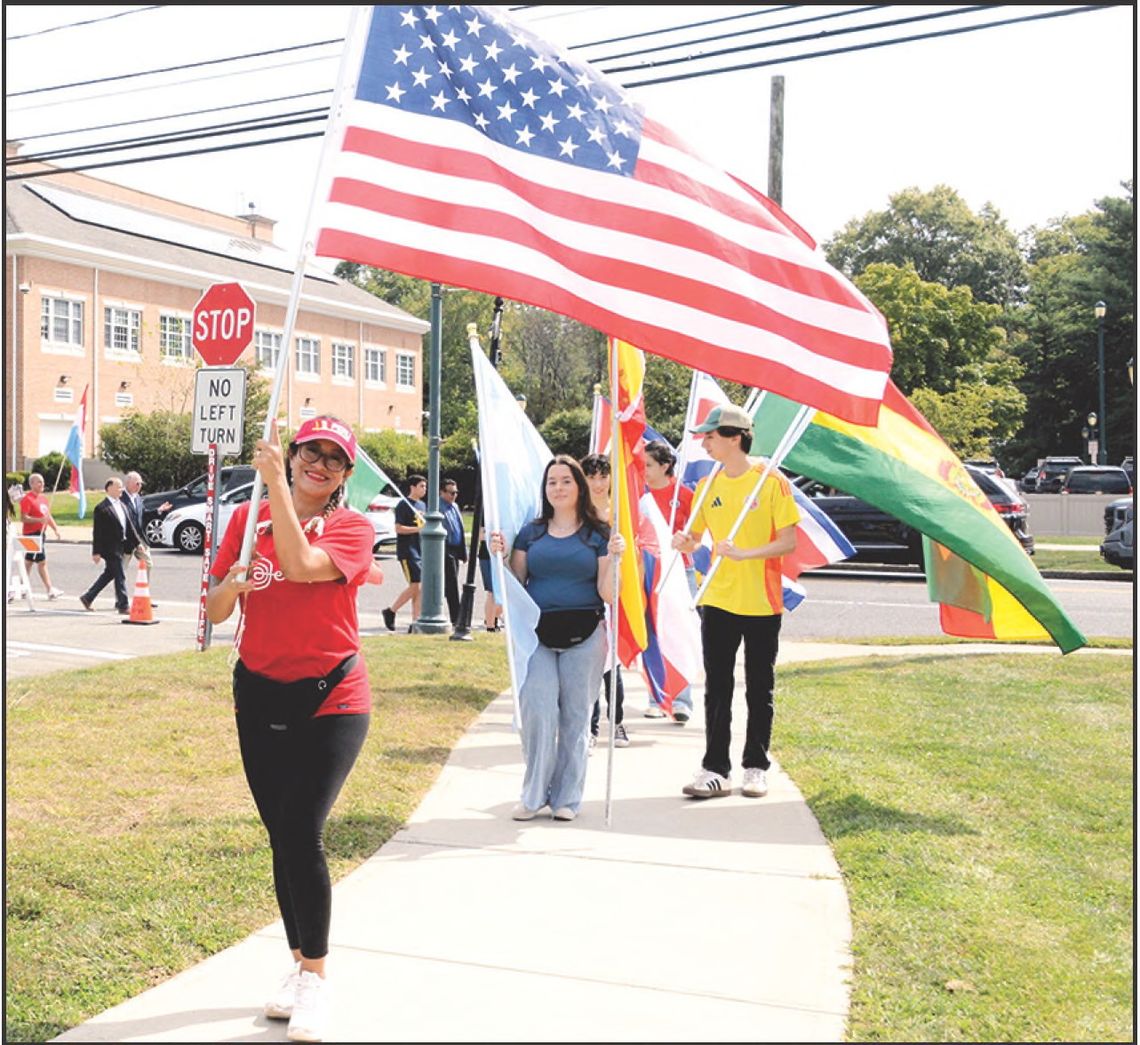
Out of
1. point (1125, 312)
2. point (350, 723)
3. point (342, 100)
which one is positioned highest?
point (1125, 312)

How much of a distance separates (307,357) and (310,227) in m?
52.8

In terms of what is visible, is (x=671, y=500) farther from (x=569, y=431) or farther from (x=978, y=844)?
(x=569, y=431)

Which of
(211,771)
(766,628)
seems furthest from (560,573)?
(211,771)

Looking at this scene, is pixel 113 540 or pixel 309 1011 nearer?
pixel 309 1011

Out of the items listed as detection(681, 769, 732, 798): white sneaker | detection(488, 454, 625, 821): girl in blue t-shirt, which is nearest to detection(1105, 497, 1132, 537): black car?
Result: detection(681, 769, 732, 798): white sneaker

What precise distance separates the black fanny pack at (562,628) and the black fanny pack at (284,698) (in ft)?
8.61

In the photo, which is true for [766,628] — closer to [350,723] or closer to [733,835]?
[733,835]

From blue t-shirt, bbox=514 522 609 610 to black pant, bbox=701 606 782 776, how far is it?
731mm

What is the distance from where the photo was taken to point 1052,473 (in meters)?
47.7

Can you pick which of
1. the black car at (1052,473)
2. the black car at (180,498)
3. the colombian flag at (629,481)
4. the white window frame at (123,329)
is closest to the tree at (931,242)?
the black car at (1052,473)

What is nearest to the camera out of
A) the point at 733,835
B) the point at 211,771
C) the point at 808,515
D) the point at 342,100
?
the point at 342,100

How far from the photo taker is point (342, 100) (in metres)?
4.99

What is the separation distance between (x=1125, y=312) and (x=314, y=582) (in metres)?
56.6

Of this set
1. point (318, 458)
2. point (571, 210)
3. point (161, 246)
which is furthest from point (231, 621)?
point (161, 246)
